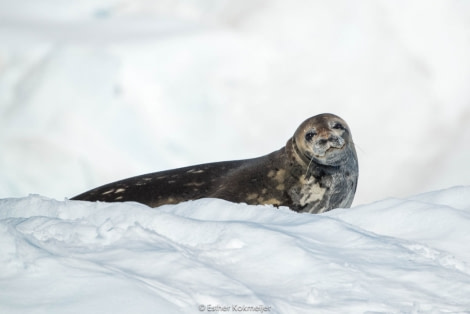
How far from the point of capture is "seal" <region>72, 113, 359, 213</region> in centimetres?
1197

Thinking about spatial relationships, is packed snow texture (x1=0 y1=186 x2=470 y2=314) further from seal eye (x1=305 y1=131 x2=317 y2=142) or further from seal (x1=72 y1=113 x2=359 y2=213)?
seal eye (x1=305 y1=131 x2=317 y2=142)

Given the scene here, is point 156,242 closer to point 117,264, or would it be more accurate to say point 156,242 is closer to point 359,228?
point 117,264

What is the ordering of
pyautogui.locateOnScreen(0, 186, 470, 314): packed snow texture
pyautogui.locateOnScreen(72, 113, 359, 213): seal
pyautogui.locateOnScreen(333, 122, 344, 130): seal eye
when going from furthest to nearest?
pyautogui.locateOnScreen(333, 122, 344, 130): seal eye
pyautogui.locateOnScreen(72, 113, 359, 213): seal
pyautogui.locateOnScreen(0, 186, 470, 314): packed snow texture

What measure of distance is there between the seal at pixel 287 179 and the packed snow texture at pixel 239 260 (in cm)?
564

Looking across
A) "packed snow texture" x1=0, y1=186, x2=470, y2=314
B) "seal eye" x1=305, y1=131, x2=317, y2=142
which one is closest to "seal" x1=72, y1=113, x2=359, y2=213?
"seal eye" x1=305, y1=131, x2=317, y2=142

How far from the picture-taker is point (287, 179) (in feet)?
40.0

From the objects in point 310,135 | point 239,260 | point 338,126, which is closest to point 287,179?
point 310,135

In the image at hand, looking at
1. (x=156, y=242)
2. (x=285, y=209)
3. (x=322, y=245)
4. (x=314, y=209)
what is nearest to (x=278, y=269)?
(x=322, y=245)

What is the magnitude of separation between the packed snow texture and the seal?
222 inches

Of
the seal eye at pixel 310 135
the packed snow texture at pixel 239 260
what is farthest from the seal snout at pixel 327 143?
the packed snow texture at pixel 239 260

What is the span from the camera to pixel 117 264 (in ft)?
16.6

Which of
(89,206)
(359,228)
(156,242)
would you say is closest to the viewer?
(156,242)

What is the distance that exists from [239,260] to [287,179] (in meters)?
6.97

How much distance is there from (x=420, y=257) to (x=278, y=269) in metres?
0.93
